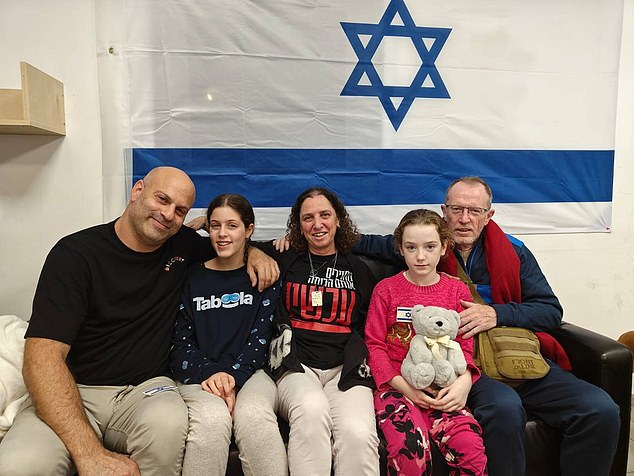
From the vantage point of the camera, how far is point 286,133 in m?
2.41

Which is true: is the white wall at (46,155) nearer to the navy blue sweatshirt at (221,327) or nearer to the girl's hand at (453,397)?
the navy blue sweatshirt at (221,327)

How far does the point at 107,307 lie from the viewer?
171 cm

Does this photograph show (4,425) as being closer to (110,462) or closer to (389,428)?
(110,462)

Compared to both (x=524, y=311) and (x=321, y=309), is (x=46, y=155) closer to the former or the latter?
(x=321, y=309)

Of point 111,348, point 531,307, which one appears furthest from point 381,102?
point 111,348

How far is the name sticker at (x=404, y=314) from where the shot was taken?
1859 mm

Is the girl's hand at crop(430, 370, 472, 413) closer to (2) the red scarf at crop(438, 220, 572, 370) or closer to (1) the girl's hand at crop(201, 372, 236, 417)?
(2) the red scarf at crop(438, 220, 572, 370)

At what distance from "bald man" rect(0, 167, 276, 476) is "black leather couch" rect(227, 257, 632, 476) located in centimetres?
30

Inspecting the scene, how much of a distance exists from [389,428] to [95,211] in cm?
157

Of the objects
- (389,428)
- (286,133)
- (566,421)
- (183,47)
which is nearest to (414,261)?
(389,428)

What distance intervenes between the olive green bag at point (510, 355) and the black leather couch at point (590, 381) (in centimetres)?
16

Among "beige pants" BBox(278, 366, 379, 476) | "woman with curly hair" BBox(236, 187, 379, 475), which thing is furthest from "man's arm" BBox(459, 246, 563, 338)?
"beige pants" BBox(278, 366, 379, 476)

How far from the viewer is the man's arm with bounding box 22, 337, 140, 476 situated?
1.44m

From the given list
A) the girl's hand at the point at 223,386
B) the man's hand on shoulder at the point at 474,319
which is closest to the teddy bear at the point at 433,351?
the man's hand on shoulder at the point at 474,319
